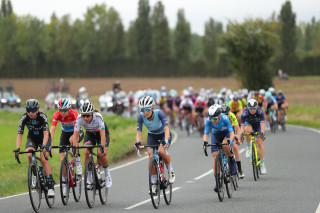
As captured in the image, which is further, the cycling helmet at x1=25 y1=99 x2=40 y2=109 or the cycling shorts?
the cycling shorts

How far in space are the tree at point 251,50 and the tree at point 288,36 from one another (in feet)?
98.2

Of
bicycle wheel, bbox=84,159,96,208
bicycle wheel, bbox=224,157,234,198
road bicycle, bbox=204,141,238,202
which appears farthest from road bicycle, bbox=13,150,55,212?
bicycle wheel, bbox=224,157,234,198

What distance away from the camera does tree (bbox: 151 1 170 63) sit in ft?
339

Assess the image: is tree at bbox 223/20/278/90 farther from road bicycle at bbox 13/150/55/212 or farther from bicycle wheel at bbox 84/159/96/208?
road bicycle at bbox 13/150/55/212

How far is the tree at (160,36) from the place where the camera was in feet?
339

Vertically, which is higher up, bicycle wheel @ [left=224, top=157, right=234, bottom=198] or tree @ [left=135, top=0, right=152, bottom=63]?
tree @ [left=135, top=0, right=152, bottom=63]

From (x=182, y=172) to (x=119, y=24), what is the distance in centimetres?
9661

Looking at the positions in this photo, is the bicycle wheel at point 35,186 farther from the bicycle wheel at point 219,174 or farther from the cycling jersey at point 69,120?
the bicycle wheel at point 219,174

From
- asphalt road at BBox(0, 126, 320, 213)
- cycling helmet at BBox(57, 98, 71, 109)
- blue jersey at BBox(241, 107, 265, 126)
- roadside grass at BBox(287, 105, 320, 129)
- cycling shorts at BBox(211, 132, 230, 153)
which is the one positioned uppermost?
cycling helmet at BBox(57, 98, 71, 109)

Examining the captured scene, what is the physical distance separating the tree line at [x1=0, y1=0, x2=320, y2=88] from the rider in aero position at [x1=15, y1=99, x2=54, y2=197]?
75630 mm

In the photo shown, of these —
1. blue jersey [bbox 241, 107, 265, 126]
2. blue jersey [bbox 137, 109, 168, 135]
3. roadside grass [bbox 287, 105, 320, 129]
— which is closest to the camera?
blue jersey [bbox 137, 109, 168, 135]

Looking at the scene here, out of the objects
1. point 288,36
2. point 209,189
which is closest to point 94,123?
point 209,189

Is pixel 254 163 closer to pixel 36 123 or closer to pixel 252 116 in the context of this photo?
pixel 252 116

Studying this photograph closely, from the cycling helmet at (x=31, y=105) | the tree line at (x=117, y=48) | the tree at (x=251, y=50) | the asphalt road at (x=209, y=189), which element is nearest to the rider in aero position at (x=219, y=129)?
the asphalt road at (x=209, y=189)
